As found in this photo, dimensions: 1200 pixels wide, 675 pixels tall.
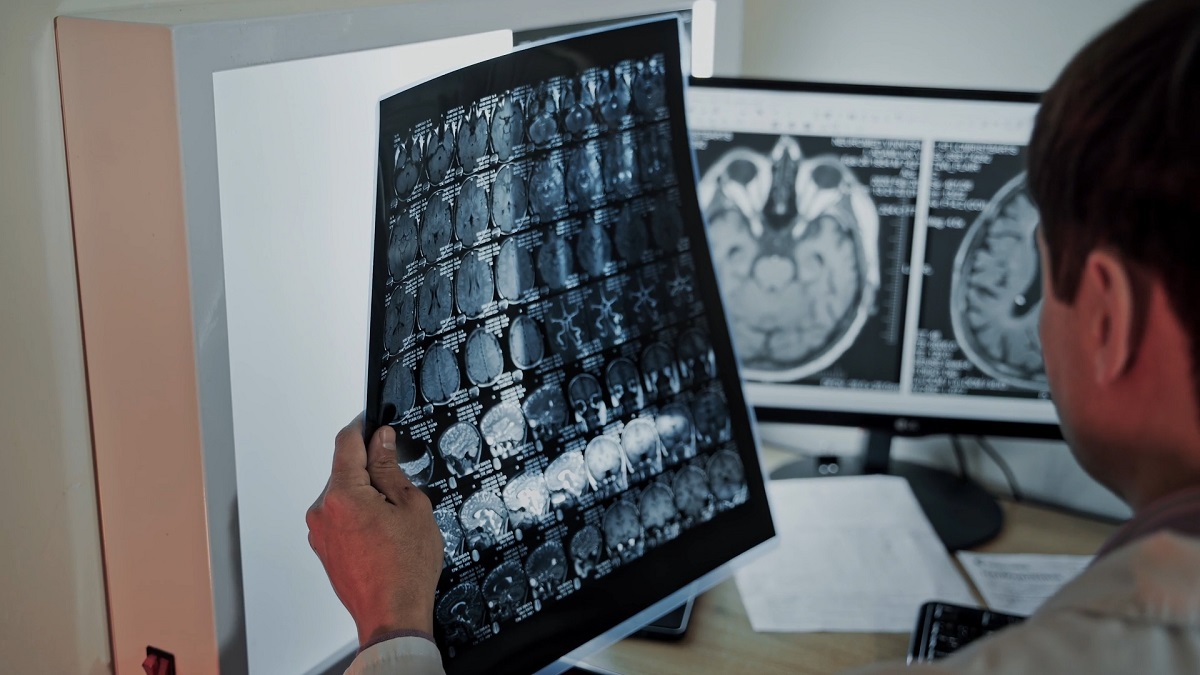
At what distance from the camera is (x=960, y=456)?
1.40 meters

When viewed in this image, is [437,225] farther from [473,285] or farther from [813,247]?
[813,247]

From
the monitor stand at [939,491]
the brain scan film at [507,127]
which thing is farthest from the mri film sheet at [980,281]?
the brain scan film at [507,127]

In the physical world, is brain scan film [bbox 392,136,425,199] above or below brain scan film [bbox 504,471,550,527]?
above

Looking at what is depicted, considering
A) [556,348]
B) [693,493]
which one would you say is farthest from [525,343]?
[693,493]

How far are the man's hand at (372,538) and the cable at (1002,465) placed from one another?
91 centimetres

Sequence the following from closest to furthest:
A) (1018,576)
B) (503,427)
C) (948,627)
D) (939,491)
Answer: (503,427), (948,627), (1018,576), (939,491)

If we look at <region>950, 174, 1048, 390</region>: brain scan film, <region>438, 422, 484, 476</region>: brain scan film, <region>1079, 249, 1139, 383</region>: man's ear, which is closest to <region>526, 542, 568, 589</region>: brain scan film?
<region>438, 422, 484, 476</region>: brain scan film

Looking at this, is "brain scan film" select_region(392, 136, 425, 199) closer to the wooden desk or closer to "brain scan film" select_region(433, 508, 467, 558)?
"brain scan film" select_region(433, 508, 467, 558)

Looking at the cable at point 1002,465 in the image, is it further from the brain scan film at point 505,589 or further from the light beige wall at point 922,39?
the brain scan film at point 505,589

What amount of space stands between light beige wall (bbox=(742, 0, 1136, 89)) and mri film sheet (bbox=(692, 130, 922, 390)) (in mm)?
270

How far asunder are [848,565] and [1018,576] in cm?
19

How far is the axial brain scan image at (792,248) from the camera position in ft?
3.96

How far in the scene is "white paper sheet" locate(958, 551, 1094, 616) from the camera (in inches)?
44.1

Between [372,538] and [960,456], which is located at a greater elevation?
[372,538]
